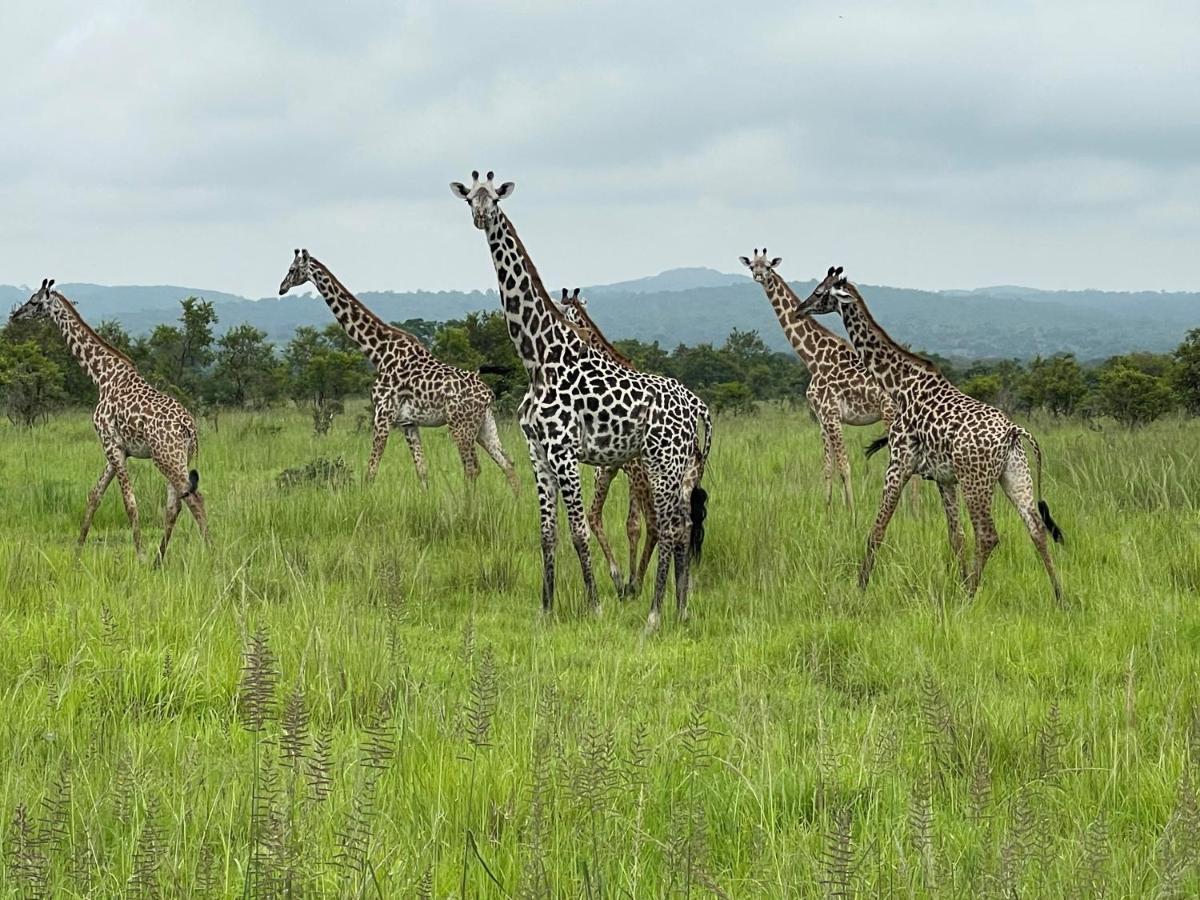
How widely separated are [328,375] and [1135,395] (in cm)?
1619

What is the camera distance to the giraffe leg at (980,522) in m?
7.62

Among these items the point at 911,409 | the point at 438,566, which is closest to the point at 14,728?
the point at 438,566

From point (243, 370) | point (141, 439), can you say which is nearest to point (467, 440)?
point (141, 439)

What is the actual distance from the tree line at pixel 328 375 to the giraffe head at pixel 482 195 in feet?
33.0

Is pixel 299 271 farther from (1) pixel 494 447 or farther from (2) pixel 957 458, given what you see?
(2) pixel 957 458

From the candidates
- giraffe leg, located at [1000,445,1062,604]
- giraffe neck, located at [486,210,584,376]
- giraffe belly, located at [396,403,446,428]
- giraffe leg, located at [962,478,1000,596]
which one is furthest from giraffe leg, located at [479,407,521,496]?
giraffe leg, located at [1000,445,1062,604]

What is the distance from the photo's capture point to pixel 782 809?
4.04 metres

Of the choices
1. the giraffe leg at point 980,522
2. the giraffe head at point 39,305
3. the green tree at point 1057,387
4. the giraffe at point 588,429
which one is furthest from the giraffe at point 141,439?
the green tree at point 1057,387

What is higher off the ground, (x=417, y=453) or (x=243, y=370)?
(x=243, y=370)

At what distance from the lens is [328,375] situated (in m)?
24.0

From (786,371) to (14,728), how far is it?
38006mm

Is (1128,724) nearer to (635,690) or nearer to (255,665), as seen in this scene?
(635,690)

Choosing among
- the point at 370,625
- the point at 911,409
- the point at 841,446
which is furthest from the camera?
the point at 841,446

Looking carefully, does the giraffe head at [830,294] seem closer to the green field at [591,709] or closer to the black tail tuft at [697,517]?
the green field at [591,709]
